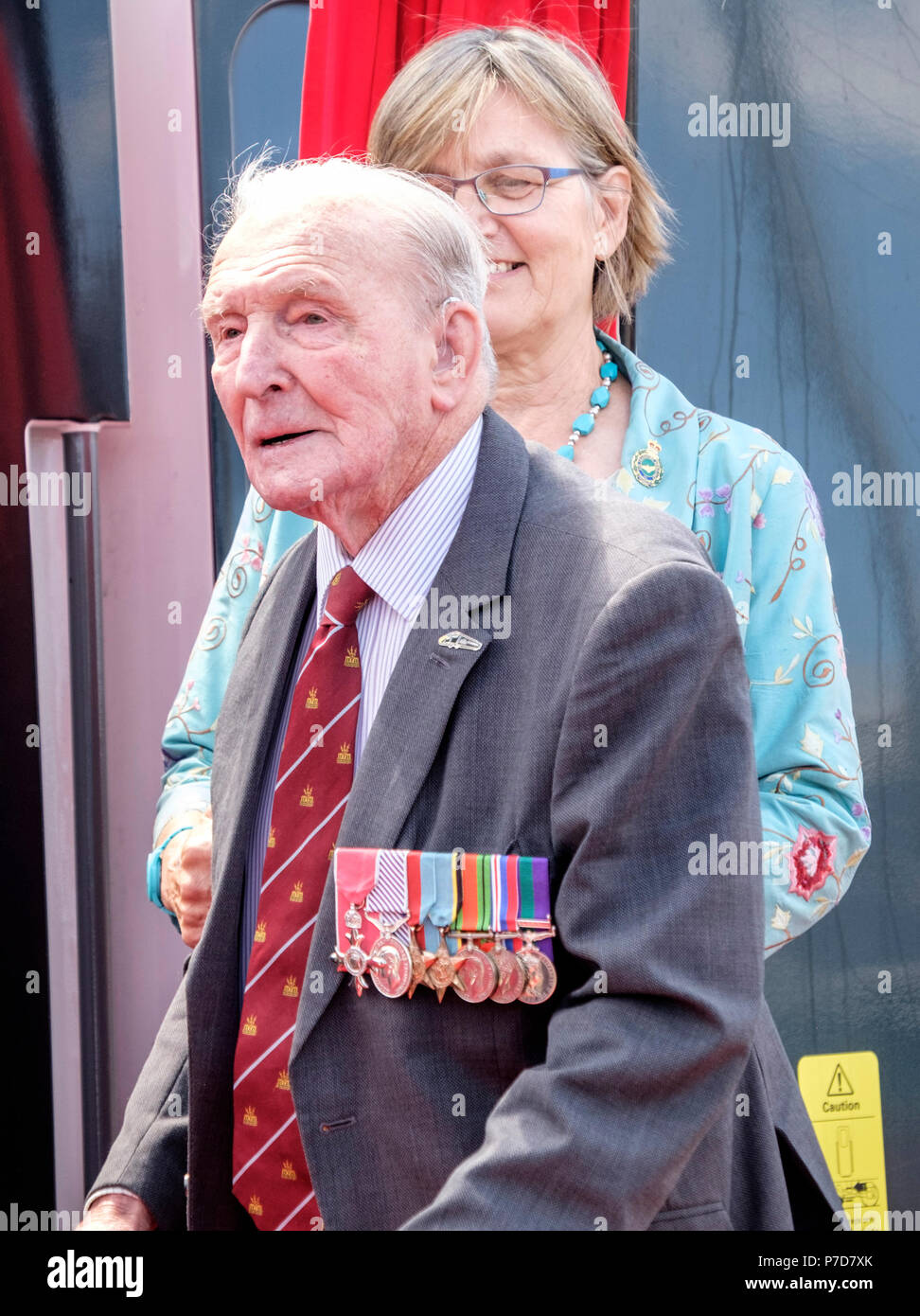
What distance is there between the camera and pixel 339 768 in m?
1.41

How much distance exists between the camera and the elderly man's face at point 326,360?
1.38 m

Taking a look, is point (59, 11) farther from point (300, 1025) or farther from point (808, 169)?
point (300, 1025)

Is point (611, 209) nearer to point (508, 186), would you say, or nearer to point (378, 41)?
point (508, 186)

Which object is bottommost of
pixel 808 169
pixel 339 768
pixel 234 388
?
pixel 339 768

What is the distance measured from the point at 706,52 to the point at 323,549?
67.9 inches

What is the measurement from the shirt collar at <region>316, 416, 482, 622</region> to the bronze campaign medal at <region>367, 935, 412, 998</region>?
1.12ft

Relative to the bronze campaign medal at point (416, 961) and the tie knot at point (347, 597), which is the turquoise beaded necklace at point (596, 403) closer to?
the tie knot at point (347, 597)

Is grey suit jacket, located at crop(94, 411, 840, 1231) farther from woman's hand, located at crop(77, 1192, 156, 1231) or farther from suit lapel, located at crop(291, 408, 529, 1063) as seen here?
woman's hand, located at crop(77, 1192, 156, 1231)

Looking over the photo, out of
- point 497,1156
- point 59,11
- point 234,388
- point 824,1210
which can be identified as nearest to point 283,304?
point 234,388

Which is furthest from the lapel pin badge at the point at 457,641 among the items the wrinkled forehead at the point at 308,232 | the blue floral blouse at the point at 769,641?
the blue floral blouse at the point at 769,641

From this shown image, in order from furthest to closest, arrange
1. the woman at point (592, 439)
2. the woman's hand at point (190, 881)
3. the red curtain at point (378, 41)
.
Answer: the red curtain at point (378, 41), the woman at point (592, 439), the woman's hand at point (190, 881)

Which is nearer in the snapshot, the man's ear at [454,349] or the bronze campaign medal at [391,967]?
the bronze campaign medal at [391,967]

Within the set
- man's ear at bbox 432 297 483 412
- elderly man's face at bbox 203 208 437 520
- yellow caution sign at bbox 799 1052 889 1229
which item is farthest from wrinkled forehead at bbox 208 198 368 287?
yellow caution sign at bbox 799 1052 889 1229

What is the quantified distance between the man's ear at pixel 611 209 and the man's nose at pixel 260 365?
91 cm
